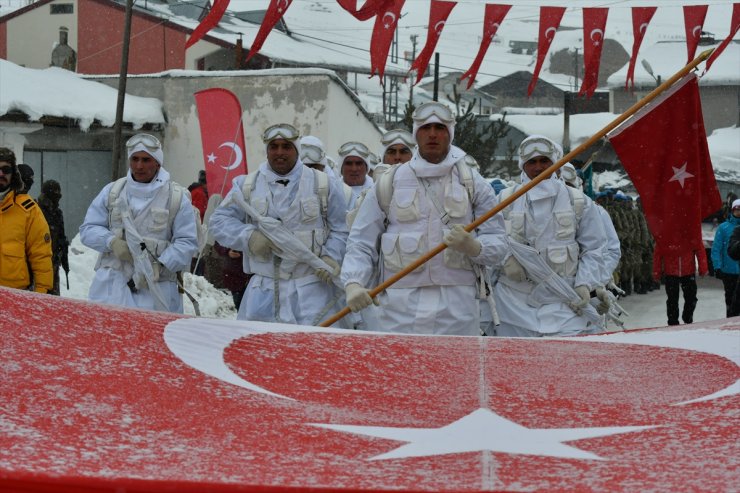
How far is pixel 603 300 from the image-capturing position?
797 centimetres

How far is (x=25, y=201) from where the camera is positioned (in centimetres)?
769

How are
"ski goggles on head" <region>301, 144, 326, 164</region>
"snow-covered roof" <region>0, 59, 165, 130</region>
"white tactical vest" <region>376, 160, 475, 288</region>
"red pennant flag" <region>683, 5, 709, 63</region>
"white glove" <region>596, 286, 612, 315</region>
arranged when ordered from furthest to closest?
1. "snow-covered roof" <region>0, 59, 165, 130</region>
2. "ski goggles on head" <region>301, 144, 326, 164</region>
3. "red pennant flag" <region>683, 5, 709, 63</region>
4. "white glove" <region>596, 286, 612, 315</region>
5. "white tactical vest" <region>376, 160, 475, 288</region>

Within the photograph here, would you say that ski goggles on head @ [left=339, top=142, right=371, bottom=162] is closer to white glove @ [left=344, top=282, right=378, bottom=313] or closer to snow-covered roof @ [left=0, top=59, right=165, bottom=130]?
white glove @ [left=344, top=282, right=378, bottom=313]

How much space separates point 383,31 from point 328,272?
2123 millimetres

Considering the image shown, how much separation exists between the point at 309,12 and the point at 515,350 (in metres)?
55.8

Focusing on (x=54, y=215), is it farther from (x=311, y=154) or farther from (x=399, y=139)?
(x=399, y=139)

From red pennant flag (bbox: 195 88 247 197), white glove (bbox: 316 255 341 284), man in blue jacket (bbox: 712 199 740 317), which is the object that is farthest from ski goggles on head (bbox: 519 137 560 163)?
man in blue jacket (bbox: 712 199 740 317)

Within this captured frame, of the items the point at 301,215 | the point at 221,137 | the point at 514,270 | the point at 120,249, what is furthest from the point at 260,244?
the point at 221,137

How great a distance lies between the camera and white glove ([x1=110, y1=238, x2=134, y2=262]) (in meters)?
7.71

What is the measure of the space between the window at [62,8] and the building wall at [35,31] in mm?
55

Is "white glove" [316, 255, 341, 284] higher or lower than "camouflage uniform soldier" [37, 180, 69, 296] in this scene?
lower

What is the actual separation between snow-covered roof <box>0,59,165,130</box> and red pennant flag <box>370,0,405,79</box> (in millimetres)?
10093

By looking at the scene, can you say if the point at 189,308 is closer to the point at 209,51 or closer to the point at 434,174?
the point at 434,174

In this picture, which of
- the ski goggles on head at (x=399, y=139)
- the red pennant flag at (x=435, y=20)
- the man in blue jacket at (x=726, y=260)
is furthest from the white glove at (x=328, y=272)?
the man in blue jacket at (x=726, y=260)
